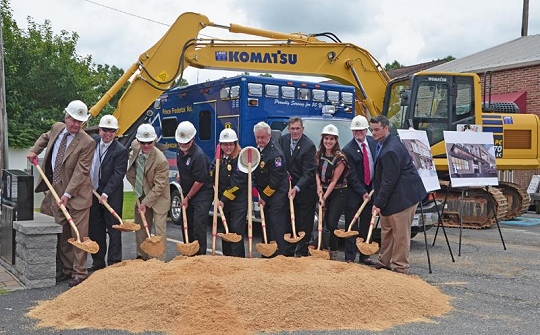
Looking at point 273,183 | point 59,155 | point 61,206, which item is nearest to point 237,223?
point 273,183

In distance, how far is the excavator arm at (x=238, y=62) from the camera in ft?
34.8

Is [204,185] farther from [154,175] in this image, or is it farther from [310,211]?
[310,211]

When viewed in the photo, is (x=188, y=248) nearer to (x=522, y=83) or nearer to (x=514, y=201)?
(x=514, y=201)

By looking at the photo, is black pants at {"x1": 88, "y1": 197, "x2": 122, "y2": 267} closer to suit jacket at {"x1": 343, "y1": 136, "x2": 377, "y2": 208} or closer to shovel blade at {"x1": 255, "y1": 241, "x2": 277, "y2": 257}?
shovel blade at {"x1": 255, "y1": 241, "x2": 277, "y2": 257}

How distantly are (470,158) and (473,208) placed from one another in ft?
12.3

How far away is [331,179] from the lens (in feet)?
25.5

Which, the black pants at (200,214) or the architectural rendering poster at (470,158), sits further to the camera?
the architectural rendering poster at (470,158)

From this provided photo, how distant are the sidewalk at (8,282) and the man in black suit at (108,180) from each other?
929mm

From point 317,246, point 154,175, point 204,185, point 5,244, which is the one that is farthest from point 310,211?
point 5,244

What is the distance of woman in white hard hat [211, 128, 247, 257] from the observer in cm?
753

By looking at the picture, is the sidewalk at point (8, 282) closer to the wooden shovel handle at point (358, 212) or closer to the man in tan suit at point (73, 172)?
the man in tan suit at point (73, 172)

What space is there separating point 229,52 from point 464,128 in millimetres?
5073

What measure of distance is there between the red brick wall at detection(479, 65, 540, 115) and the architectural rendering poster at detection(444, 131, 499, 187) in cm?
1156

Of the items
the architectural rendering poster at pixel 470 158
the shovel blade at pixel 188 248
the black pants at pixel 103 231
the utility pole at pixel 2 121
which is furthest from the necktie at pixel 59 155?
the utility pole at pixel 2 121
